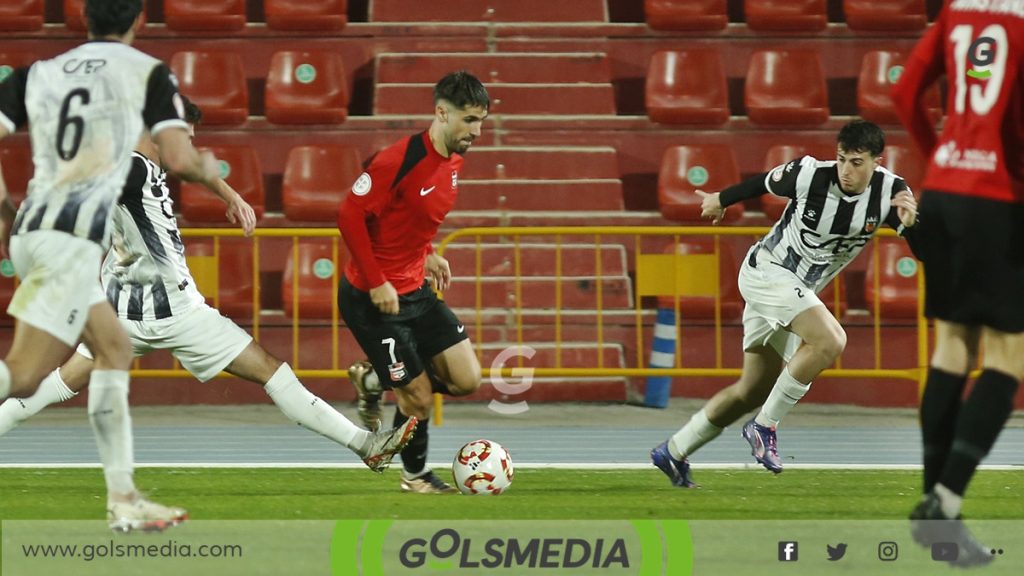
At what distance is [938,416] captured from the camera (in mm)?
5348


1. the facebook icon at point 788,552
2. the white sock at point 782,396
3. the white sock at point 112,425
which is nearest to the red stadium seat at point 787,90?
the white sock at point 782,396

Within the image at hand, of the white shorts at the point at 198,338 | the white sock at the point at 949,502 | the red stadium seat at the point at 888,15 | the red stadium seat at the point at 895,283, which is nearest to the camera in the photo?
the white sock at the point at 949,502

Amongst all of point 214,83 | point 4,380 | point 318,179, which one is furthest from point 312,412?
point 214,83

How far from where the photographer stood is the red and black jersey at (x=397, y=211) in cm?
705

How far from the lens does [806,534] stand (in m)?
5.72

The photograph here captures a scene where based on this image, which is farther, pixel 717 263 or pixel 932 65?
pixel 717 263

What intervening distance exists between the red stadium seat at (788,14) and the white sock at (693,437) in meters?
7.02

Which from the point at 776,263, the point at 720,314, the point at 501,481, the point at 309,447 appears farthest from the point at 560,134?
the point at 501,481

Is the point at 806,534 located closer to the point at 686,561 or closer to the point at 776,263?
the point at 686,561

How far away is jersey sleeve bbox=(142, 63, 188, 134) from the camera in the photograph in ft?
17.2

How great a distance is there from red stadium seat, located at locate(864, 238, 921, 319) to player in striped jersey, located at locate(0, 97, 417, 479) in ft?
20.3

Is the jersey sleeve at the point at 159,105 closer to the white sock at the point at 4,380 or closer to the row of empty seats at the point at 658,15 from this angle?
the white sock at the point at 4,380

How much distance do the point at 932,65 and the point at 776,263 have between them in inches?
110

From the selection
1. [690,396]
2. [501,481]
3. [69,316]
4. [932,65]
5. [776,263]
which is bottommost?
[690,396]
